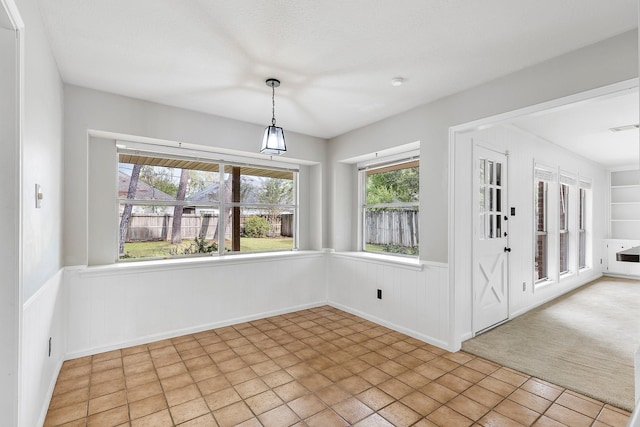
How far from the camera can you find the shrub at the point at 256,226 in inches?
176

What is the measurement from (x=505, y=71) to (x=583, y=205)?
551cm

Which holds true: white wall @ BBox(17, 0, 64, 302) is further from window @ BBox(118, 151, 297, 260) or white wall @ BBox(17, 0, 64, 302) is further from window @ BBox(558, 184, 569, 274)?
window @ BBox(558, 184, 569, 274)

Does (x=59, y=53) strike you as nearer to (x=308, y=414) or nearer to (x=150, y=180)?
(x=150, y=180)

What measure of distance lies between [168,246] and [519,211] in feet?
14.8

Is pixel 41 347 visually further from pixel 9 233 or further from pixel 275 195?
pixel 275 195

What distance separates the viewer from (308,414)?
217cm

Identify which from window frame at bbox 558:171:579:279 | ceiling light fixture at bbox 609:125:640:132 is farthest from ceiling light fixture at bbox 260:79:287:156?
window frame at bbox 558:171:579:279

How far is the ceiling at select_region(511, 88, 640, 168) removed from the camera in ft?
11.1

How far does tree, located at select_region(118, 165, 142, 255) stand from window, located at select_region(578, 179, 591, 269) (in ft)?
25.4

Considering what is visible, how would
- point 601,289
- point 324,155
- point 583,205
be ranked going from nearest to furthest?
point 324,155 → point 601,289 → point 583,205

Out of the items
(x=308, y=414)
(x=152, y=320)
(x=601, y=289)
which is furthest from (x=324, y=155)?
(x=601, y=289)

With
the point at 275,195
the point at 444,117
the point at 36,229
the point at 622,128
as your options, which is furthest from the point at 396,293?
the point at 622,128

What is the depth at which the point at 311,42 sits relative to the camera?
227 centimetres

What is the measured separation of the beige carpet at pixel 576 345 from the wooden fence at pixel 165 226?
3248 millimetres
